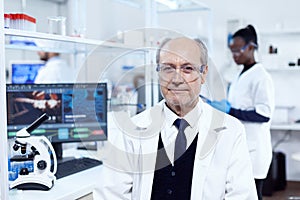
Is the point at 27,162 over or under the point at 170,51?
under

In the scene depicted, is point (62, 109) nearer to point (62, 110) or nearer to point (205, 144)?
point (62, 110)

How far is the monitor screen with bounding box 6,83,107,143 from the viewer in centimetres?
188

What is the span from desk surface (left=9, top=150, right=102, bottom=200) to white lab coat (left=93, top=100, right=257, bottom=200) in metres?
0.16

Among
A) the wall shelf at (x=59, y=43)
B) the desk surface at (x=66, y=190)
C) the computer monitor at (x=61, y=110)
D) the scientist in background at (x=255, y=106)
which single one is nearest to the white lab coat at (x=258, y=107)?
the scientist in background at (x=255, y=106)

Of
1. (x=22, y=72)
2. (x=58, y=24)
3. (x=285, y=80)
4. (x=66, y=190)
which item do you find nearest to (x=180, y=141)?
(x=66, y=190)

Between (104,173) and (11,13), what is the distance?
29.7 inches

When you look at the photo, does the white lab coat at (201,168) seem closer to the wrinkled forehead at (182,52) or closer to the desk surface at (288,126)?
the wrinkled forehead at (182,52)

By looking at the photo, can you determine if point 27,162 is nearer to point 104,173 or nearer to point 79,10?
point 104,173

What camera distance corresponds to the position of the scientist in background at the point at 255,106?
2414 millimetres

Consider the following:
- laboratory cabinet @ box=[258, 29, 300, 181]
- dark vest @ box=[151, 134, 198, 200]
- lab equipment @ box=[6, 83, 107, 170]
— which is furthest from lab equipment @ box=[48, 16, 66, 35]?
laboratory cabinet @ box=[258, 29, 300, 181]

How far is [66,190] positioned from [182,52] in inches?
29.8

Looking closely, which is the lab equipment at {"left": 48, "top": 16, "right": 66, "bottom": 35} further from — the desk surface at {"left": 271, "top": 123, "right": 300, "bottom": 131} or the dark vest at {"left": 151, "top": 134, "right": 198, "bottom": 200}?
the desk surface at {"left": 271, "top": 123, "right": 300, "bottom": 131}

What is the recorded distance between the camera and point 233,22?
13.7 ft

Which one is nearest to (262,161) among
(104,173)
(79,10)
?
(104,173)
